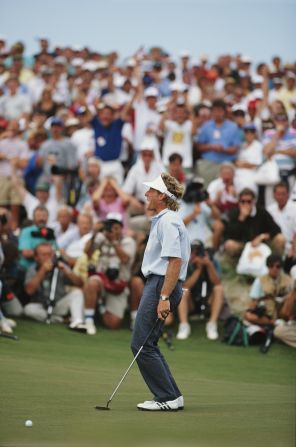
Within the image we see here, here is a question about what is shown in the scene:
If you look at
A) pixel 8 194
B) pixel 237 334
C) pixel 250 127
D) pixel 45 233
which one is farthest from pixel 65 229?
pixel 250 127

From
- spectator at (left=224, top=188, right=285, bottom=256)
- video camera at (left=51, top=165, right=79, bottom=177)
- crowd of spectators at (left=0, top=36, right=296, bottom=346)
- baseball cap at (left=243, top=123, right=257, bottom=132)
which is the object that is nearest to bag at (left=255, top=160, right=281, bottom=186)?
crowd of spectators at (left=0, top=36, right=296, bottom=346)

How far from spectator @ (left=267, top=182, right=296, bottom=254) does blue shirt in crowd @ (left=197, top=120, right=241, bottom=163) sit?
1.70 m

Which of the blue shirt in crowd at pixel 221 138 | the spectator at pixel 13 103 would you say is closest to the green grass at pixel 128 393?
the blue shirt in crowd at pixel 221 138

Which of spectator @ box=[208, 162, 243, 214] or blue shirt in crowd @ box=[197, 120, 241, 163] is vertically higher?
blue shirt in crowd @ box=[197, 120, 241, 163]

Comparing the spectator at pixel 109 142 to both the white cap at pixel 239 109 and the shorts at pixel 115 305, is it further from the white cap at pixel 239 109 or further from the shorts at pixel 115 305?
the shorts at pixel 115 305

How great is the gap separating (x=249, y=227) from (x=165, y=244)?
7.47 metres

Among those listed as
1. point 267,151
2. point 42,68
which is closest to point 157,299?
point 267,151

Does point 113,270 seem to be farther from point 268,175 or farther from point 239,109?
point 239,109

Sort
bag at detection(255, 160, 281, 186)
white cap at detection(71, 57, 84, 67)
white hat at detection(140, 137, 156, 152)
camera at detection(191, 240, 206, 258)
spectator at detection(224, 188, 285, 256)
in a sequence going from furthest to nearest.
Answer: white cap at detection(71, 57, 84, 67) → bag at detection(255, 160, 281, 186) → white hat at detection(140, 137, 156, 152) → spectator at detection(224, 188, 285, 256) → camera at detection(191, 240, 206, 258)

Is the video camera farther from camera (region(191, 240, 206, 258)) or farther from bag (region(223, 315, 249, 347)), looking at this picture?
bag (region(223, 315, 249, 347))

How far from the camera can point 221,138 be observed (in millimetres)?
18172

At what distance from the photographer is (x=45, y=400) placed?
345 inches

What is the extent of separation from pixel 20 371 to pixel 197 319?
5.52 meters

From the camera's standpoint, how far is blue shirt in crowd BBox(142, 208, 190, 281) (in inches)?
339
